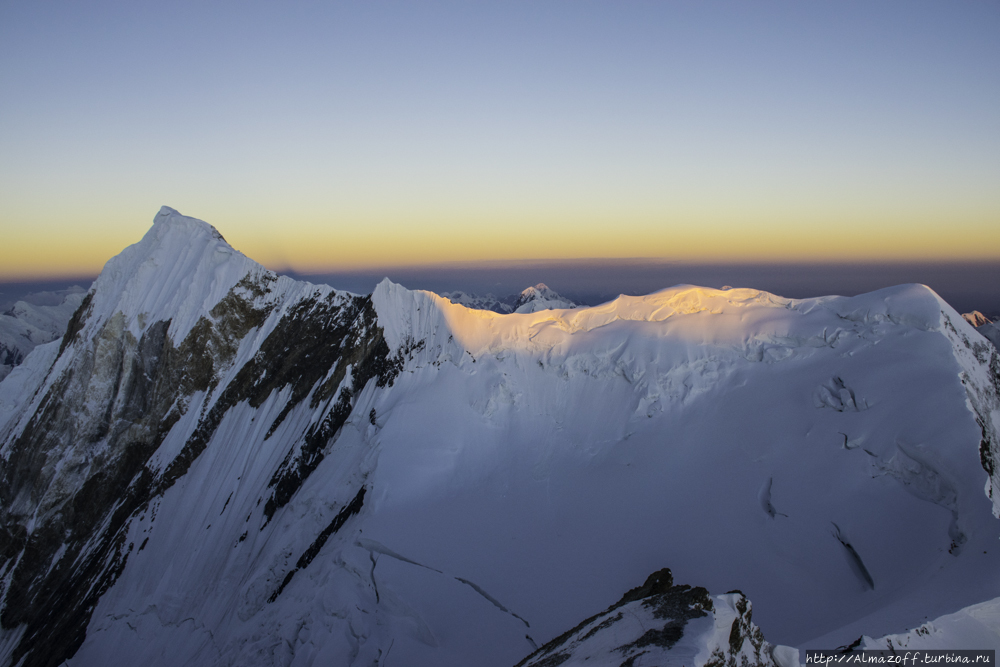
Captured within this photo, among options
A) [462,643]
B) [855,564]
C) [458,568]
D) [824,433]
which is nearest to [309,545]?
[458,568]

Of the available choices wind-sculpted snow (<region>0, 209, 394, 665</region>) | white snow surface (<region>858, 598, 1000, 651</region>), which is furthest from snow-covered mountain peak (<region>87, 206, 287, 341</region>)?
white snow surface (<region>858, 598, 1000, 651</region>)

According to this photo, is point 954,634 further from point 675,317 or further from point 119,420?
point 119,420

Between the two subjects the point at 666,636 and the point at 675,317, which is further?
the point at 675,317

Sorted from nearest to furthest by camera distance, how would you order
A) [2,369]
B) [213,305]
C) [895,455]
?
[895,455], [213,305], [2,369]

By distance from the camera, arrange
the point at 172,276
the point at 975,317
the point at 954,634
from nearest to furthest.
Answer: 1. the point at 954,634
2. the point at 172,276
3. the point at 975,317

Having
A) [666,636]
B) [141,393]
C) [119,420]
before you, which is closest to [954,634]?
[666,636]

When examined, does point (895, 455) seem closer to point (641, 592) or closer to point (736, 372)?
point (736, 372)

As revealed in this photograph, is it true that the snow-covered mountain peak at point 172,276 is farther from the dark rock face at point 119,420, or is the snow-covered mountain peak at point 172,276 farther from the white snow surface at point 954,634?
the white snow surface at point 954,634

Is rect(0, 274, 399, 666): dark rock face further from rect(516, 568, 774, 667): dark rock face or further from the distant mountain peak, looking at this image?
the distant mountain peak
